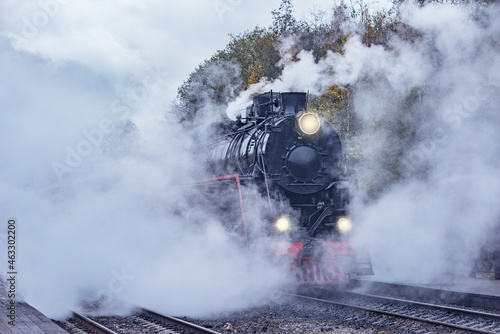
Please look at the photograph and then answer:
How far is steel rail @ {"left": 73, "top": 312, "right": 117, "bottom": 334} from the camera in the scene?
243 inches

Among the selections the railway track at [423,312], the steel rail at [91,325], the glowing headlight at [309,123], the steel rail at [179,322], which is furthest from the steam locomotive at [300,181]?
the steel rail at [91,325]

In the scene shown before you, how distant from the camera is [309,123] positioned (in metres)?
8.67

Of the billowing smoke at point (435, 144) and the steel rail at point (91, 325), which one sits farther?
the billowing smoke at point (435, 144)

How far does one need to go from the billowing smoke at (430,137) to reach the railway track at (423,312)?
1517mm

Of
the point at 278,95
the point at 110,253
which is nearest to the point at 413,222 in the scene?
the point at 278,95

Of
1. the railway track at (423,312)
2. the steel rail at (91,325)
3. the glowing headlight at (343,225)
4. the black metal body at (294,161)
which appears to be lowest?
the railway track at (423,312)

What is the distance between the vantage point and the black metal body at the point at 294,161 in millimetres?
8492

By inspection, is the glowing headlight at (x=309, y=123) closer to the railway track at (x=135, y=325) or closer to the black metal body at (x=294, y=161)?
the black metal body at (x=294, y=161)

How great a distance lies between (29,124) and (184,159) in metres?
2.96

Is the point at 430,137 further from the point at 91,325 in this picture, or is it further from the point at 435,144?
the point at 91,325

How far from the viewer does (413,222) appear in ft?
37.7

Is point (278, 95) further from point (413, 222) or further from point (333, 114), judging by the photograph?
point (333, 114)

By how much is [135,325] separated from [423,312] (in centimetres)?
381

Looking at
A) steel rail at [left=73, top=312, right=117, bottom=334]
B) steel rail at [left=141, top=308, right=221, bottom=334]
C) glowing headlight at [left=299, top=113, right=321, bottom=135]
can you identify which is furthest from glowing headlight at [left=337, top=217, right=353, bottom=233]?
steel rail at [left=73, top=312, right=117, bottom=334]
